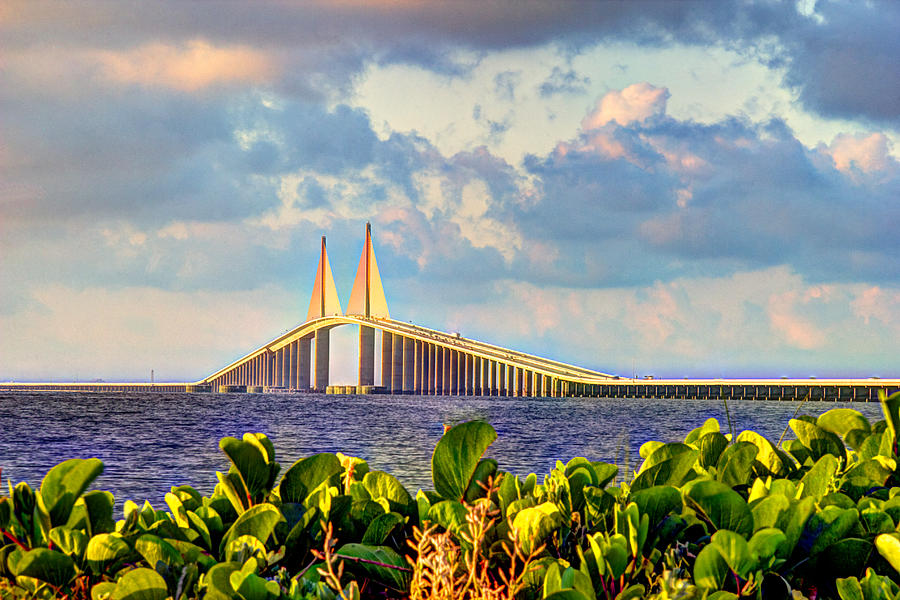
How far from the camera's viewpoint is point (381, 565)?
5.26ft

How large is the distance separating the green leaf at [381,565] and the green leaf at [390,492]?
270mm

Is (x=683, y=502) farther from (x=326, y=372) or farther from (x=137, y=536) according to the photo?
(x=326, y=372)

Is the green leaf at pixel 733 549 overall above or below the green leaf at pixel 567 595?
above

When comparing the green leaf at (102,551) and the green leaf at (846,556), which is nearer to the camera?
the green leaf at (102,551)

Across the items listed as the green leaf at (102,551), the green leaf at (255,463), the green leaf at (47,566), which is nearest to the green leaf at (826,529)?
the green leaf at (255,463)

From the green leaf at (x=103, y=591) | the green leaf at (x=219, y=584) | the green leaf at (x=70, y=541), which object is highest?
the green leaf at (x=70, y=541)

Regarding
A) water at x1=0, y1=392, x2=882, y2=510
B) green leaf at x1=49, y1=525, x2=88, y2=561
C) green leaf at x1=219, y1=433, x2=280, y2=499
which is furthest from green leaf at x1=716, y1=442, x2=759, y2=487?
water at x1=0, y1=392, x2=882, y2=510

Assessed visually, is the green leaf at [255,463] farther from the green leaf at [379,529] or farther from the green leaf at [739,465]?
the green leaf at [739,465]

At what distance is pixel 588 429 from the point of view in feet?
113

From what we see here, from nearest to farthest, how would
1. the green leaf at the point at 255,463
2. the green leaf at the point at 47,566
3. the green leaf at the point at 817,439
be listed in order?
the green leaf at the point at 47,566
the green leaf at the point at 255,463
the green leaf at the point at 817,439

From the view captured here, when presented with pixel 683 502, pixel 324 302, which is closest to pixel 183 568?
pixel 683 502

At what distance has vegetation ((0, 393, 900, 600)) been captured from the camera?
1.50 meters

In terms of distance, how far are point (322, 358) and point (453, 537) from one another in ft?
334

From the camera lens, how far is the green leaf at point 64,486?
1.72 m
